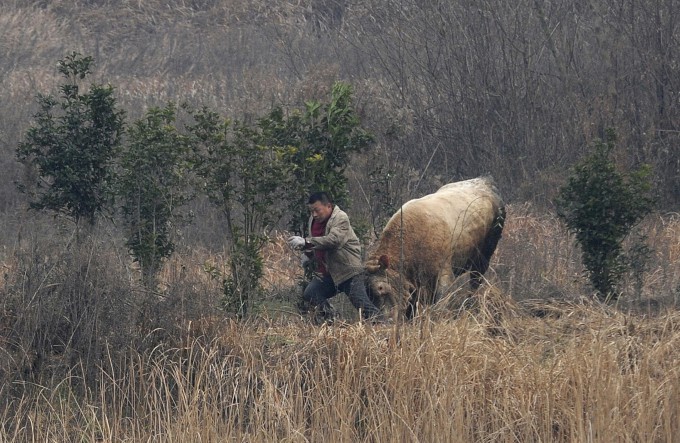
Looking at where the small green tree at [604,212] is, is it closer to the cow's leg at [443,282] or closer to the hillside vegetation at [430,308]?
the hillside vegetation at [430,308]

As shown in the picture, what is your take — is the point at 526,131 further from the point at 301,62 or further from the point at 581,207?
the point at 581,207

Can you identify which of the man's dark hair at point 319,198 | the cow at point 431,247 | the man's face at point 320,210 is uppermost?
the man's dark hair at point 319,198

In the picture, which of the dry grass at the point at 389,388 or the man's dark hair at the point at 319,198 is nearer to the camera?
the dry grass at the point at 389,388

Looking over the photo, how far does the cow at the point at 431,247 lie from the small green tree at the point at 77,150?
2.67 meters

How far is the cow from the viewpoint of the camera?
998cm

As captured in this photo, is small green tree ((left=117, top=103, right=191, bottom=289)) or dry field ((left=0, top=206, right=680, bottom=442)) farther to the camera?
small green tree ((left=117, top=103, right=191, bottom=289))

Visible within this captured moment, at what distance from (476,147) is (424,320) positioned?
1214 cm

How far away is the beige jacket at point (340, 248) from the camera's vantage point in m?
9.76

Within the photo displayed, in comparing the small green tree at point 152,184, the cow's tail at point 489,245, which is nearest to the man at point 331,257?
the small green tree at point 152,184

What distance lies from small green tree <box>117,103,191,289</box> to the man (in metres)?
1.19

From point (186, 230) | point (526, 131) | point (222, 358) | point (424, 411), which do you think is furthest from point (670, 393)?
point (526, 131)

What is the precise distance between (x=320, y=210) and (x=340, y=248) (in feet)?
1.38

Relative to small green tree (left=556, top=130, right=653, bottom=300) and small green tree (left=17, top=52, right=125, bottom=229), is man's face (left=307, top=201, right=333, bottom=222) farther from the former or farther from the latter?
small green tree (left=556, top=130, right=653, bottom=300)

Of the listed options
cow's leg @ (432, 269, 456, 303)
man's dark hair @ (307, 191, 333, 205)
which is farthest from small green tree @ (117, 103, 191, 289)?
cow's leg @ (432, 269, 456, 303)
